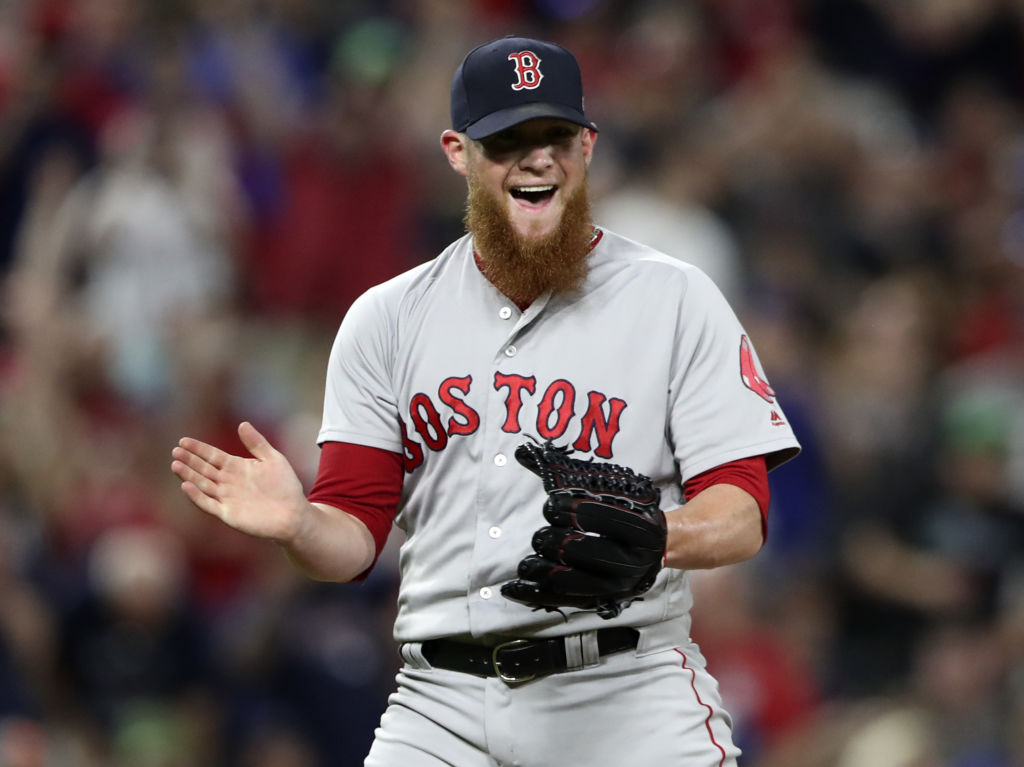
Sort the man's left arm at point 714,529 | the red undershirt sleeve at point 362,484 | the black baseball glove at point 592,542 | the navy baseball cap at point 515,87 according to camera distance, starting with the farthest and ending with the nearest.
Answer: the red undershirt sleeve at point 362,484, the navy baseball cap at point 515,87, the man's left arm at point 714,529, the black baseball glove at point 592,542

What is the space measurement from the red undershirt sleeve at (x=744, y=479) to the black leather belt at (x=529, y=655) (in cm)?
30

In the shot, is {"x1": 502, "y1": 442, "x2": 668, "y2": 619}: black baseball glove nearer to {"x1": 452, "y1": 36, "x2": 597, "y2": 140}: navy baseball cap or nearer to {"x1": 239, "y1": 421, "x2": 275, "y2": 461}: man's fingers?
{"x1": 239, "y1": 421, "x2": 275, "y2": 461}: man's fingers

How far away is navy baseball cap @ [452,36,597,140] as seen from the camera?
3.12 m

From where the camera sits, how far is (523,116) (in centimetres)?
310

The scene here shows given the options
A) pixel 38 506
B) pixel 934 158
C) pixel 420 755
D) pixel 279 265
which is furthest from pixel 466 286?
pixel 934 158

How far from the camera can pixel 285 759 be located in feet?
19.8

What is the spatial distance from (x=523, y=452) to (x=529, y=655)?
1.38ft

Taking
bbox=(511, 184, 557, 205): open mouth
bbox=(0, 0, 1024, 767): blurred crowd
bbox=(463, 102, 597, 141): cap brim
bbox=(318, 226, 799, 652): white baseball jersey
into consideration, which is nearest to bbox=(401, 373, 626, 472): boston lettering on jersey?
bbox=(318, 226, 799, 652): white baseball jersey

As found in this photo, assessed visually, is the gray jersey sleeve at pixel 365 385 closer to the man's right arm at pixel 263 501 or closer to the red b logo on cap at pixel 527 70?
the man's right arm at pixel 263 501

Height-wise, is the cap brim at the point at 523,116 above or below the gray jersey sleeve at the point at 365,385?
above

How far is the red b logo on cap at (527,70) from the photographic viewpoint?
3.13 m

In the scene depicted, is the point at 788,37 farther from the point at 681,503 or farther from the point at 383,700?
the point at 681,503

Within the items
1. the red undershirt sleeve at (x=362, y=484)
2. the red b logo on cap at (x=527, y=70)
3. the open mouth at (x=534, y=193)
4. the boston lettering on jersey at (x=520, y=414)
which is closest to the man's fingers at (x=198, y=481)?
the red undershirt sleeve at (x=362, y=484)

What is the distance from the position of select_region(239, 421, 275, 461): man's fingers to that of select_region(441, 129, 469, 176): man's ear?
697 mm
